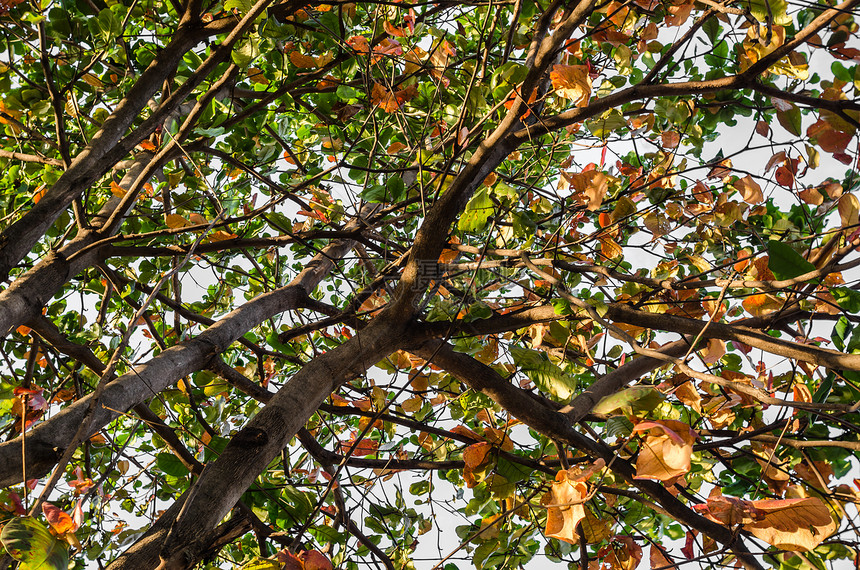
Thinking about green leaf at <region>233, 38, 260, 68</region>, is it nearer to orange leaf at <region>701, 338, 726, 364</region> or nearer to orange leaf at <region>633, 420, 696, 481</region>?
orange leaf at <region>633, 420, 696, 481</region>

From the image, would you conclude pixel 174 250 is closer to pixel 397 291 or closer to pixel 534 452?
pixel 397 291

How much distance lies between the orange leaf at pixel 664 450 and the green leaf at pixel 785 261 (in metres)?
0.30

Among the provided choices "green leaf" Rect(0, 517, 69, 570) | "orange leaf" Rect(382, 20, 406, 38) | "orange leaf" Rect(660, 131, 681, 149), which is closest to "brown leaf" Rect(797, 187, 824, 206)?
"orange leaf" Rect(660, 131, 681, 149)

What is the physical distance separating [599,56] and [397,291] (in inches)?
67.1

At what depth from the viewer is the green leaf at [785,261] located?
0.86 m

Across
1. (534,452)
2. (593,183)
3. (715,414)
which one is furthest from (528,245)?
(534,452)

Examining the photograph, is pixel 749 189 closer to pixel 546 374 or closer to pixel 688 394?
pixel 688 394

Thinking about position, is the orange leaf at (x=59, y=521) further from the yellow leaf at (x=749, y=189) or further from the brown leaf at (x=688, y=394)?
the yellow leaf at (x=749, y=189)

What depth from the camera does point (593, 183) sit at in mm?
1292

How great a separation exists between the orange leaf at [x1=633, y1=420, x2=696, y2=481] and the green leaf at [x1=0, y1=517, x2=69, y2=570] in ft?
3.03

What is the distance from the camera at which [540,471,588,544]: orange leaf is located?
3.27ft

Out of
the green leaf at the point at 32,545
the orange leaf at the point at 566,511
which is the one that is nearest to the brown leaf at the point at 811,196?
the orange leaf at the point at 566,511

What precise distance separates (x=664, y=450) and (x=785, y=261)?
1.21 feet

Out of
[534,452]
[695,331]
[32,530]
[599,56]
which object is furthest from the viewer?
[599,56]
